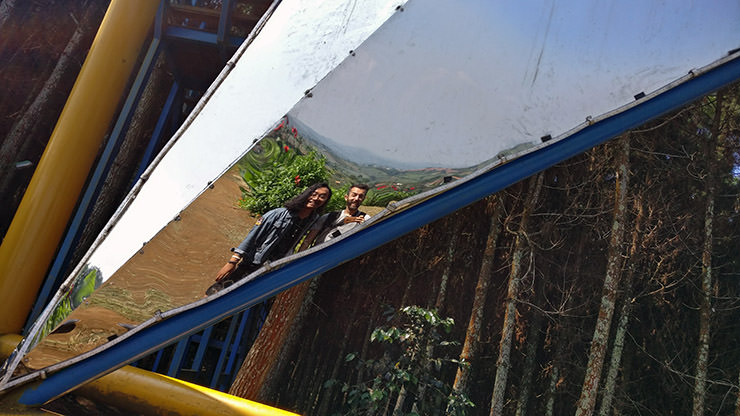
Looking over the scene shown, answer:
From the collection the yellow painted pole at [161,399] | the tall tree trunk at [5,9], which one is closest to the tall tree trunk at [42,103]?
the tall tree trunk at [5,9]

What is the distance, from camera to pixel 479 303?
12.6 feet

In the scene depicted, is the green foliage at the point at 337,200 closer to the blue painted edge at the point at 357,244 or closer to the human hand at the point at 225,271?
the blue painted edge at the point at 357,244

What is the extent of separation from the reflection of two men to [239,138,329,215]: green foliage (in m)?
0.03

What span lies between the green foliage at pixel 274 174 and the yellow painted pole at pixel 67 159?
1.82m

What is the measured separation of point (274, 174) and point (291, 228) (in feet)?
0.69

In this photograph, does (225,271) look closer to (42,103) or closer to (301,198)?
(301,198)

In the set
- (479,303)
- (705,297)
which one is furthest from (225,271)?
(705,297)

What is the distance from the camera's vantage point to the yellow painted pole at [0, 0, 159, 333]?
112 inches

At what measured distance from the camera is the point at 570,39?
77.8 inches

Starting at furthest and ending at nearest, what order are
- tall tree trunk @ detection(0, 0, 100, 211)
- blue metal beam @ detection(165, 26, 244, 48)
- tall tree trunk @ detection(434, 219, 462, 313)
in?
1. tall tree trunk @ detection(434, 219, 462, 313)
2. tall tree trunk @ detection(0, 0, 100, 211)
3. blue metal beam @ detection(165, 26, 244, 48)

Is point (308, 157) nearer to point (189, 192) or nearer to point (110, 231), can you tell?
point (189, 192)

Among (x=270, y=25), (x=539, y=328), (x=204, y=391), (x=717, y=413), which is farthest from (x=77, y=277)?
(x=717, y=413)

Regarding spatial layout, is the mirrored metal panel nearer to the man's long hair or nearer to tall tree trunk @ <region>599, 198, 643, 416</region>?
the man's long hair

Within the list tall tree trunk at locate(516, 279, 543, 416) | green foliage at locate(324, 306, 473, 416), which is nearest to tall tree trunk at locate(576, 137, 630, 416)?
tall tree trunk at locate(516, 279, 543, 416)
